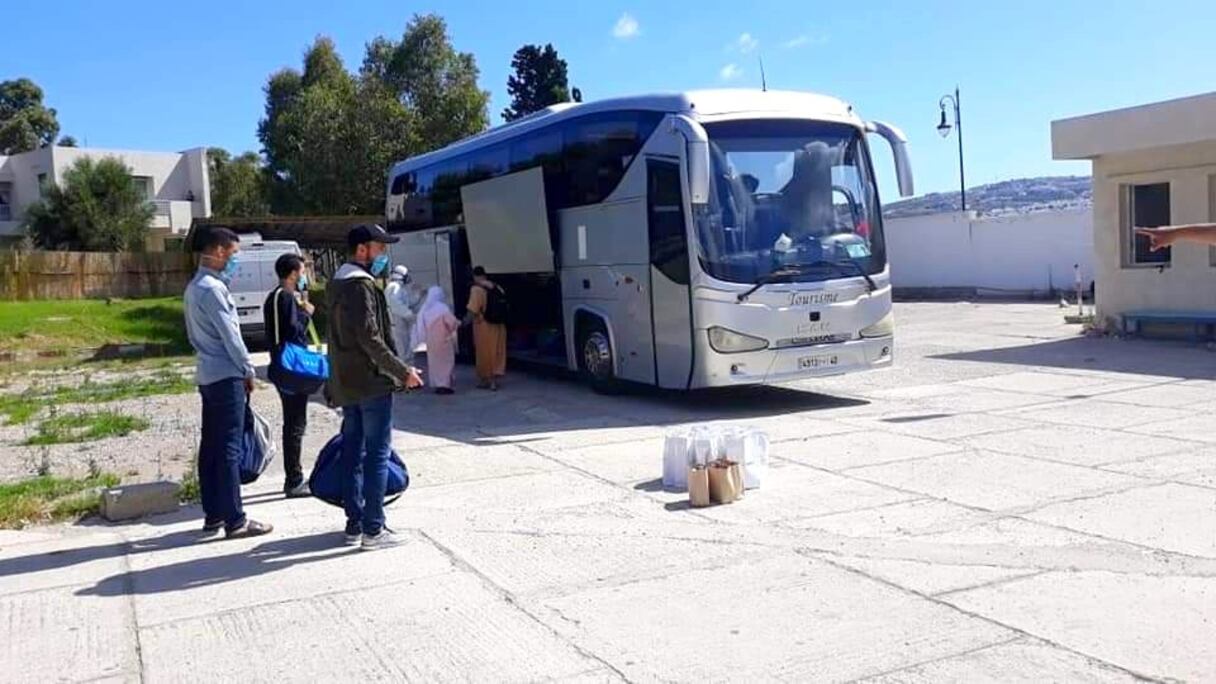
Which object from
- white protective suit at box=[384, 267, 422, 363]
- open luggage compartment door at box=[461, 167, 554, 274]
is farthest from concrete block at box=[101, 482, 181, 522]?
open luggage compartment door at box=[461, 167, 554, 274]

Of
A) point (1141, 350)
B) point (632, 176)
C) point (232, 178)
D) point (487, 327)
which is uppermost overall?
point (232, 178)

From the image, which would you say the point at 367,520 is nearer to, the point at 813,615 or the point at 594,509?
the point at 594,509

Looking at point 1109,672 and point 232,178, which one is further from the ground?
point 232,178

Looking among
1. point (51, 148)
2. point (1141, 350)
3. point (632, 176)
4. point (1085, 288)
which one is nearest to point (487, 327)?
point (632, 176)

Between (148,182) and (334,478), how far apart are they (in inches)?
2349

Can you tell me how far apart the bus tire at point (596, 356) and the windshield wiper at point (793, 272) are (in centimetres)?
233

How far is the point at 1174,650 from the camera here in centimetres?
491

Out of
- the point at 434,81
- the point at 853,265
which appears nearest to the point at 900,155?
the point at 853,265

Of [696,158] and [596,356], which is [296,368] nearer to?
[696,158]

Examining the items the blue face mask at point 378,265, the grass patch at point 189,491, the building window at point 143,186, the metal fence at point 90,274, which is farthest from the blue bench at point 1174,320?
the building window at point 143,186

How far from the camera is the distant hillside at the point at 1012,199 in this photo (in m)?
36.4

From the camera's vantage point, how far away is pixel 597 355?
14.2 metres

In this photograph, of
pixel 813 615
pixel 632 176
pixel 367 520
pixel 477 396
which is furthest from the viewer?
pixel 477 396

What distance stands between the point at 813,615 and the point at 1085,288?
93.0 ft
